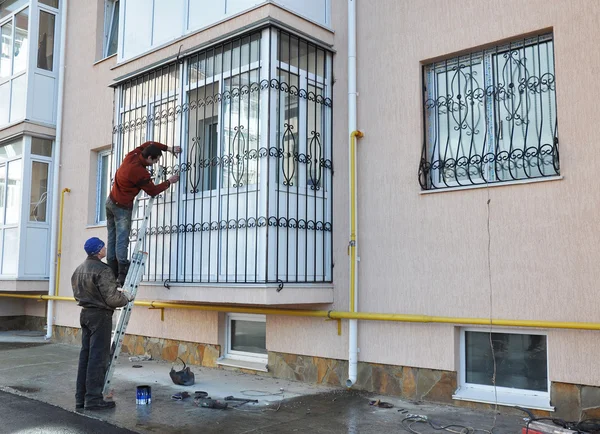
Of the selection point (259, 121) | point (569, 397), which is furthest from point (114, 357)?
point (569, 397)

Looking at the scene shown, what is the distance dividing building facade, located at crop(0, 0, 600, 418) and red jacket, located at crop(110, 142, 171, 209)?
0.57 meters

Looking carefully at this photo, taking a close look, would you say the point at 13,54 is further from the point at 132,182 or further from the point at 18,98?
the point at 132,182

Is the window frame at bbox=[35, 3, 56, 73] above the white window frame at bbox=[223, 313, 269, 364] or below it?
above

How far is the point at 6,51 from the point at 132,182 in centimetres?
802

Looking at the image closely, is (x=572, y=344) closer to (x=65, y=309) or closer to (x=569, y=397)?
(x=569, y=397)

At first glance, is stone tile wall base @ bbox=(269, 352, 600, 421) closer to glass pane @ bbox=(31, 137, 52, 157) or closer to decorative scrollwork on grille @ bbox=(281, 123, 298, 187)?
decorative scrollwork on grille @ bbox=(281, 123, 298, 187)

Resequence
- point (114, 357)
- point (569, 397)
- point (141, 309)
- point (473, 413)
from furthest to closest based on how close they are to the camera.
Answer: point (141, 309) → point (114, 357) → point (473, 413) → point (569, 397)

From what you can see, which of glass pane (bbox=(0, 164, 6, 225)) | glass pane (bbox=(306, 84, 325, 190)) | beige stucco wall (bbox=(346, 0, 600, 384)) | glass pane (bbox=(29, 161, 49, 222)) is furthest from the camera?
glass pane (bbox=(0, 164, 6, 225))

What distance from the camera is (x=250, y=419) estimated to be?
5.86 metres

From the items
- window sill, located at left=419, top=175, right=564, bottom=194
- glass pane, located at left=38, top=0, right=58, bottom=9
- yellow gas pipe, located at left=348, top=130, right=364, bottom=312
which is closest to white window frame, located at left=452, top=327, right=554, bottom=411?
yellow gas pipe, located at left=348, top=130, right=364, bottom=312

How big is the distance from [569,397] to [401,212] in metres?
2.60

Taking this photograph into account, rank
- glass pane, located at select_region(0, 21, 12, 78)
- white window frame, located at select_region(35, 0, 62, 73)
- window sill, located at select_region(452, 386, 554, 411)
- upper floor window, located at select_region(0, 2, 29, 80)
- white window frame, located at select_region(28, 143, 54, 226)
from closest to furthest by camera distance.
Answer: window sill, located at select_region(452, 386, 554, 411)
white window frame, located at select_region(28, 143, 54, 226)
white window frame, located at select_region(35, 0, 62, 73)
upper floor window, located at select_region(0, 2, 29, 80)
glass pane, located at select_region(0, 21, 12, 78)

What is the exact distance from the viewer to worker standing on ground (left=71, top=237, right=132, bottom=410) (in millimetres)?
6305

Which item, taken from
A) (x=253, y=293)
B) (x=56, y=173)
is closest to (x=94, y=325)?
(x=253, y=293)
